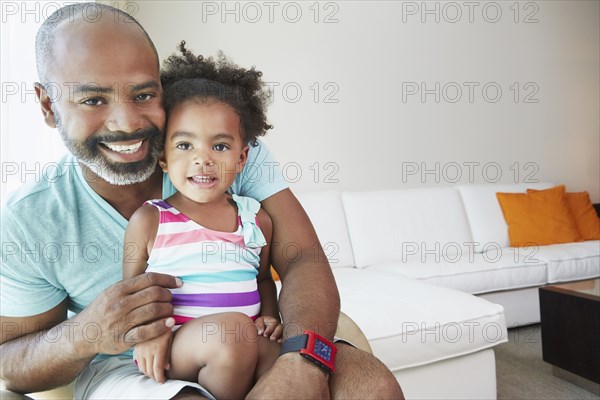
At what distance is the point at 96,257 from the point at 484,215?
3.17m

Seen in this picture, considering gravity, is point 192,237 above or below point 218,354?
above

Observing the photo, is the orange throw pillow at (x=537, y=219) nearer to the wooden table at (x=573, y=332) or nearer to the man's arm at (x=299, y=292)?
the wooden table at (x=573, y=332)

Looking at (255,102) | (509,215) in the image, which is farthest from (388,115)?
(255,102)

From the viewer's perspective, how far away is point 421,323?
193 cm

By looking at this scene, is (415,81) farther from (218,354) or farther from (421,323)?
(218,354)

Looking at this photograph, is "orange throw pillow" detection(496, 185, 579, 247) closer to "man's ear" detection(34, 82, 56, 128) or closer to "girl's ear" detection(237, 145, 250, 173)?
"girl's ear" detection(237, 145, 250, 173)

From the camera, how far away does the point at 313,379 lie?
35.3 inches

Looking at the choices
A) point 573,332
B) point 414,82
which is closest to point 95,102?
point 573,332

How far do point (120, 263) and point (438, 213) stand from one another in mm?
2808

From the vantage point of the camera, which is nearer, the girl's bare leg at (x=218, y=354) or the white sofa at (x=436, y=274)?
the girl's bare leg at (x=218, y=354)

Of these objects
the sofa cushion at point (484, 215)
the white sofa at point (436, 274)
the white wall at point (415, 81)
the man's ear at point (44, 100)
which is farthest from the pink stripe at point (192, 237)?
the sofa cushion at point (484, 215)

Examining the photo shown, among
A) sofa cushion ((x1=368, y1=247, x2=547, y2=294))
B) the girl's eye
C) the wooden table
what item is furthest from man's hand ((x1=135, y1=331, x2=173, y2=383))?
sofa cushion ((x1=368, y1=247, x2=547, y2=294))

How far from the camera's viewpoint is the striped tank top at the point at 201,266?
97cm

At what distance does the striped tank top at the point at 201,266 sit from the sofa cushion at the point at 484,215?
297 centimetres
